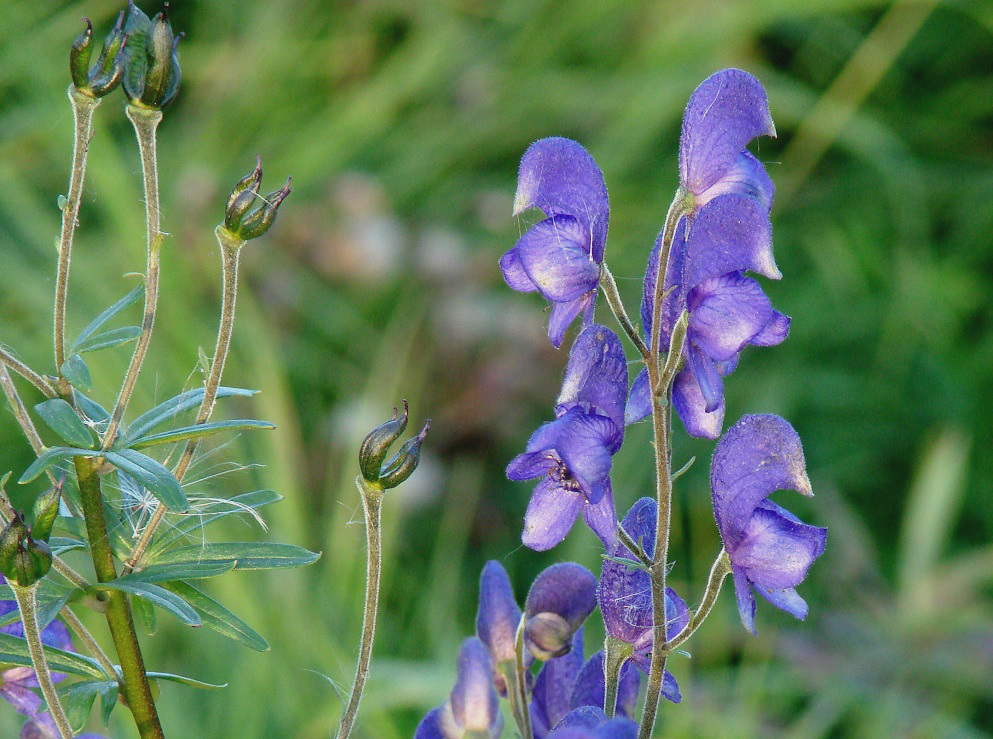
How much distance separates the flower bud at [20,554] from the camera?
14.6 inches

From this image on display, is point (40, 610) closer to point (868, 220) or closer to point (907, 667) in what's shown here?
point (907, 667)

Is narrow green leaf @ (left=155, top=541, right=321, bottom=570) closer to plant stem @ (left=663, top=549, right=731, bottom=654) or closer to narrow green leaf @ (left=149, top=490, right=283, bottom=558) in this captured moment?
narrow green leaf @ (left=149, top=490, right=283, bottom=558)

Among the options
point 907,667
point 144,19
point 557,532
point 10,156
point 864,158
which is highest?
point 144,19

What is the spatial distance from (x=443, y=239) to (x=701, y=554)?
96cm

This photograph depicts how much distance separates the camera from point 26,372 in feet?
1.42

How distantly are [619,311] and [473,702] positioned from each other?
7.6 inches

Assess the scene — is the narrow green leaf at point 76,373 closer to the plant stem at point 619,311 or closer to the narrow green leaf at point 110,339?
the narrow green leaf at point 110,339

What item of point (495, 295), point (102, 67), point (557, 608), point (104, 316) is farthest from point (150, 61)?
point (495, 295)

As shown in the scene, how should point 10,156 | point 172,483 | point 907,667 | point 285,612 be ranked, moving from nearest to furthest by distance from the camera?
1. point 172,483
2. point 285,612
3. point 907,667
4. point 10,156

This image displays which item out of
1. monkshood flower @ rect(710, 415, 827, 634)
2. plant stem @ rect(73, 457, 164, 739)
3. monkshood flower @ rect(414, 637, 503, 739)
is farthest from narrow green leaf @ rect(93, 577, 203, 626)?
monkshood flower @ rect(710, 415, 827, 634)

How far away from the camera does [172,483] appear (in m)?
0.44

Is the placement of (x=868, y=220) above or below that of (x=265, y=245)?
below

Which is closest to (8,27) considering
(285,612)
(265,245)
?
(265,245)

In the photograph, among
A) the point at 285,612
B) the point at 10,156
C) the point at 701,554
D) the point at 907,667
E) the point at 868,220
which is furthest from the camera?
the point at 868,220
